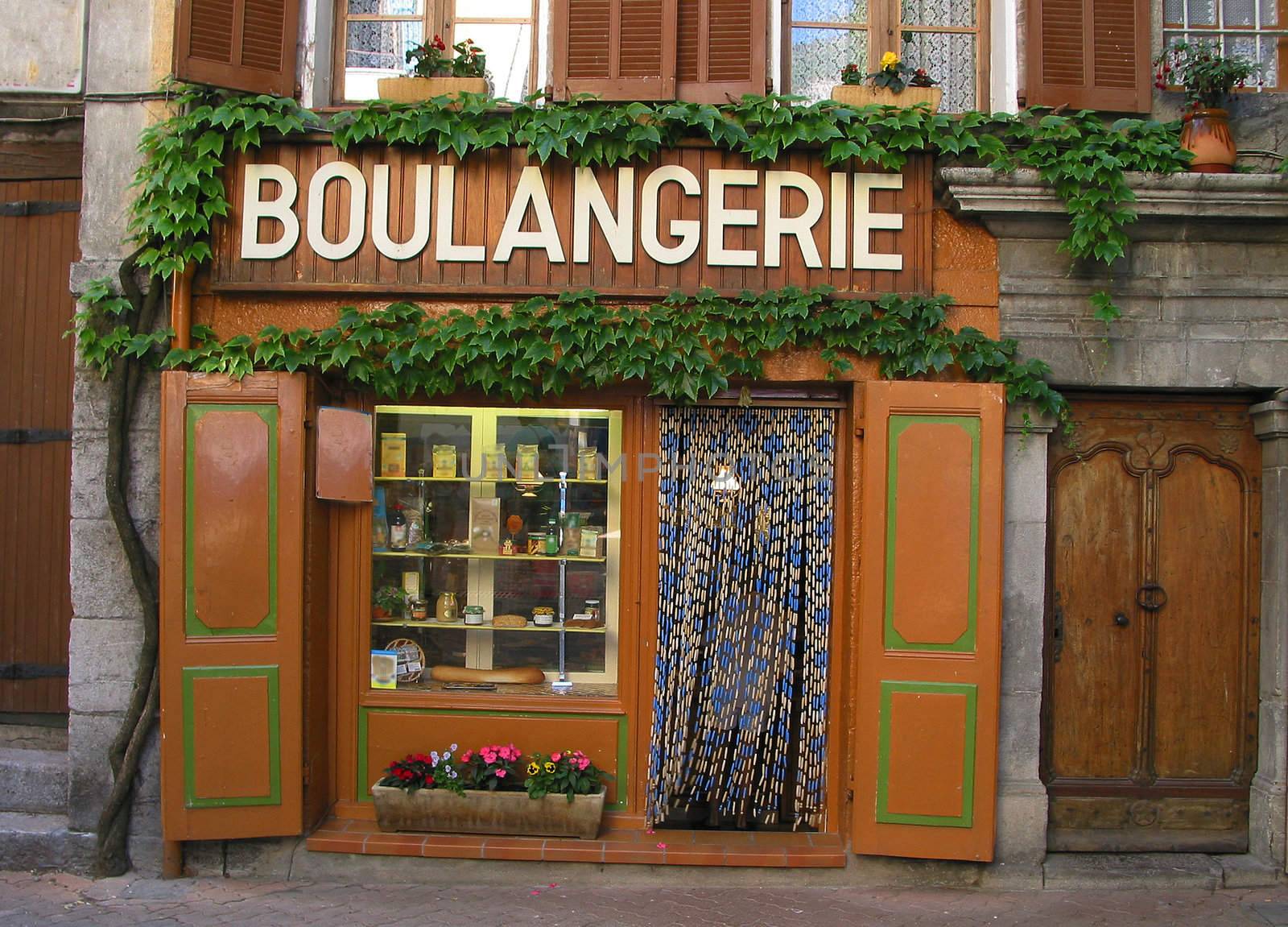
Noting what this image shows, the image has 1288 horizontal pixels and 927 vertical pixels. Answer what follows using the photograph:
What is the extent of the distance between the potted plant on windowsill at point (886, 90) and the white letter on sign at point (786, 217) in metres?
0.51

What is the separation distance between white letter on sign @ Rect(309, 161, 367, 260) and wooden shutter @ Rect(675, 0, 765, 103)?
180 centimetres

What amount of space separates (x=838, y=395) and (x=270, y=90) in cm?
349

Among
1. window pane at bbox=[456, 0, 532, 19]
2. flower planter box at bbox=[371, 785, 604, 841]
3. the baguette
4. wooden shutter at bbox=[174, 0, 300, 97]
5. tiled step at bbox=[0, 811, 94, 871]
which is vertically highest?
window pane at bbox=[456, 0, 532, 19]

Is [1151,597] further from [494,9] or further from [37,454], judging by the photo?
[37,454]

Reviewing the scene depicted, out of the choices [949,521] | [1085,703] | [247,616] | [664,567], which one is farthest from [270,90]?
[1085,703]

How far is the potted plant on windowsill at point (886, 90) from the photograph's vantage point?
5203 millimetres

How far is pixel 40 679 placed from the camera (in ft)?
18.3

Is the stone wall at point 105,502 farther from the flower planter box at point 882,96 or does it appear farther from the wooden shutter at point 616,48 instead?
the flower planter box at point 882,96

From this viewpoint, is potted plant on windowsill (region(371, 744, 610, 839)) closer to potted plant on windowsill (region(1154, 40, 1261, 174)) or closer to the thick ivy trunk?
the thick ivy trunk

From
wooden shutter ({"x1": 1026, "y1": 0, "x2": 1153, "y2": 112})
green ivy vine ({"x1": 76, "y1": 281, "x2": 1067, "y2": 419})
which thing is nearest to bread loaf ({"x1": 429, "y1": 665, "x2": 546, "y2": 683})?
green ivy vine ({"x1": 76, "y1": 281, "x2": 1067, "y2": 419})

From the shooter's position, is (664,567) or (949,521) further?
(664,567)

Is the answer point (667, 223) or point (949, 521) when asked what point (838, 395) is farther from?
point (667, 223)

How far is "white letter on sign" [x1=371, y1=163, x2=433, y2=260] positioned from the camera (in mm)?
5168

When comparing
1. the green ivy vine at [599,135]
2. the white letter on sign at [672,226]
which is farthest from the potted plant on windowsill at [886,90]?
the white letter on sign at [672,226]
